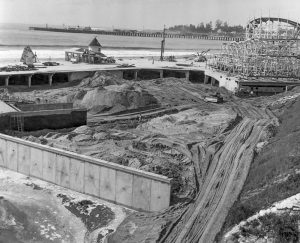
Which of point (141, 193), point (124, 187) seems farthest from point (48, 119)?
point (141, 193)

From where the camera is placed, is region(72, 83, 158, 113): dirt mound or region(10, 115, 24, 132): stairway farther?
region(72, 83, 158, 113): dirt mound

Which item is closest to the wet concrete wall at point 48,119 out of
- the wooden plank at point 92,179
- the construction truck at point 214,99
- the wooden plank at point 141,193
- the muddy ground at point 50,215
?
the muddy ground at point 50,215

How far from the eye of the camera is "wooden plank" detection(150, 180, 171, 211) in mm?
17500

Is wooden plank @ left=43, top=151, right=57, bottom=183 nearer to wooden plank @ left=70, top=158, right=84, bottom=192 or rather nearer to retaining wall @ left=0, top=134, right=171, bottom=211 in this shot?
retaining wall @ left=0, top=134, right=171, bottom=211

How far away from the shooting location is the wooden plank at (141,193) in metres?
17.9

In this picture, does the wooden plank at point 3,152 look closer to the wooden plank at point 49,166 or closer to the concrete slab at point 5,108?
the wooden plank at point 49,166

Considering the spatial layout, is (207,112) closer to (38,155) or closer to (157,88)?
(157,88)

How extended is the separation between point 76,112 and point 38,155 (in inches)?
279

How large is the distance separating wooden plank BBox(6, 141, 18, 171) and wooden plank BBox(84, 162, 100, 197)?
4235 millimetres

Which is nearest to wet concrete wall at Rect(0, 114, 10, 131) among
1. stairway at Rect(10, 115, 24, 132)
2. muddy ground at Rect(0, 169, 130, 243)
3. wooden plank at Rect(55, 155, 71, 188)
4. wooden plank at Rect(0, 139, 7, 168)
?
stairway at Rect(10, 115, 24, 132)

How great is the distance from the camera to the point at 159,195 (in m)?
17.7

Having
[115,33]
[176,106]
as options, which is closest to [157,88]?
[176,106]

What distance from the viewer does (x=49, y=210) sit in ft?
58.6

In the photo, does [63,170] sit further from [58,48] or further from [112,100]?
[58,48]
